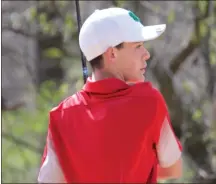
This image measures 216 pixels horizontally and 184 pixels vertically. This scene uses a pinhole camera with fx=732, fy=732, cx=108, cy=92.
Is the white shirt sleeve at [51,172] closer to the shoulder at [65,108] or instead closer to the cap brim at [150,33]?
the shoulder at [65,108]

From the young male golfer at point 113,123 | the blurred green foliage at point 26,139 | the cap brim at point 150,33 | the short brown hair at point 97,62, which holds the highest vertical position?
the cap brim at point 150,33

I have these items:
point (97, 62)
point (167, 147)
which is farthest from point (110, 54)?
point (167, 147)

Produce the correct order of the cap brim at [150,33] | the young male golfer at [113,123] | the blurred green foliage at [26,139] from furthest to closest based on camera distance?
1. the blurred green foliage at [26,139]
2. the cap brim at [150,33]
3. the young male golfer at [113,123]

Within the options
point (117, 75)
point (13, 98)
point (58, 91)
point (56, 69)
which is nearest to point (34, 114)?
point (13, 98)

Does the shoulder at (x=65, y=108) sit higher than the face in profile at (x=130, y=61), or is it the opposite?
the face in profile at (x=130, y=61)

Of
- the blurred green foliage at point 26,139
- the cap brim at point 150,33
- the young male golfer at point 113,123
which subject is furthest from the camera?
the blurred green foliage at point 26,139

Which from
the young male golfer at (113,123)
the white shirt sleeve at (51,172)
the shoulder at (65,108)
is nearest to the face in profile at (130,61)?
the young male golfer at (113,123)

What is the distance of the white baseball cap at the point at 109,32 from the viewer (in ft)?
7.48

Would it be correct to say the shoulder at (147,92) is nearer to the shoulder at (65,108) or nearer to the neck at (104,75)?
the neck at (104,75)

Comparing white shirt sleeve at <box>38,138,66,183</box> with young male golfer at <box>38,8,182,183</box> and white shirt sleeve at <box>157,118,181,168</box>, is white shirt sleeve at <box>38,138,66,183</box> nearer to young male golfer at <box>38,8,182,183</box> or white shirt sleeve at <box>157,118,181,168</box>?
young male golfer at <box>38,8,182,183</box>

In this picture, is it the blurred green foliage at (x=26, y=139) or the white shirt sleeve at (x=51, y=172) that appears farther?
the blurred green foliage at (x=26, y=139)

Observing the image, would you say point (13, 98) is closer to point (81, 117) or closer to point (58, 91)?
point (58, 91)

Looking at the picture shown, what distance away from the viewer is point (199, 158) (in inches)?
215

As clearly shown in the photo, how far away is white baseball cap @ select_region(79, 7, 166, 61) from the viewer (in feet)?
7.48
